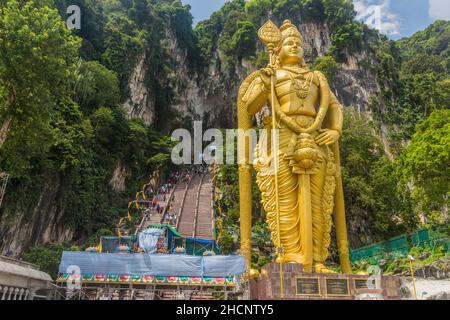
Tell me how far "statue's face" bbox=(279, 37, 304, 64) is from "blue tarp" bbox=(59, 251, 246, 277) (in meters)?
3.49

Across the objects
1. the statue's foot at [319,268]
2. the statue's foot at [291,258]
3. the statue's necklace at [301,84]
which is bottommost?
the statue's foot at [319,268]

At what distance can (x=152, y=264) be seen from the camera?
6.84m

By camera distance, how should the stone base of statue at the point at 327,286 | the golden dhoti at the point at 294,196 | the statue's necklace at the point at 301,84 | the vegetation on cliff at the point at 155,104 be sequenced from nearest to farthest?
the stone base of statue at the point at 327,286
the golden dhoti at the point at 294,196
the statue's necklace at the point at 301,84
the vegetation on cliff at the point at 155,104

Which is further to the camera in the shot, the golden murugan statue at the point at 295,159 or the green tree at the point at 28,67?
the green tree at the point at 28,67

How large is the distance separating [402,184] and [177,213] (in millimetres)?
8484

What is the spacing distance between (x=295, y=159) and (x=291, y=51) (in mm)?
1940

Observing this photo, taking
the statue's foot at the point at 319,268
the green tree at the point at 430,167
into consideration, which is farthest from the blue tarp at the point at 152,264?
the green tree at the point at 430,167

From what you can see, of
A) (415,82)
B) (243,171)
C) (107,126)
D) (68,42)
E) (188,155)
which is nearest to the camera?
(243,171)

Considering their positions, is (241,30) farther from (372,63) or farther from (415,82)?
(415,82)

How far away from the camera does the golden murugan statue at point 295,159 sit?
5641 mm

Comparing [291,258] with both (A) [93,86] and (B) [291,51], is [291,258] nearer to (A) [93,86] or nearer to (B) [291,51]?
(B) [291,51]

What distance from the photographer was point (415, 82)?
81.6 feet

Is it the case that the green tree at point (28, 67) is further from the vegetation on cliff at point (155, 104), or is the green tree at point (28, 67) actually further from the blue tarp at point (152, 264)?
the blue tarp at point (152, 264)

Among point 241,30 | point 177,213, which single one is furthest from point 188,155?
point 177,213
